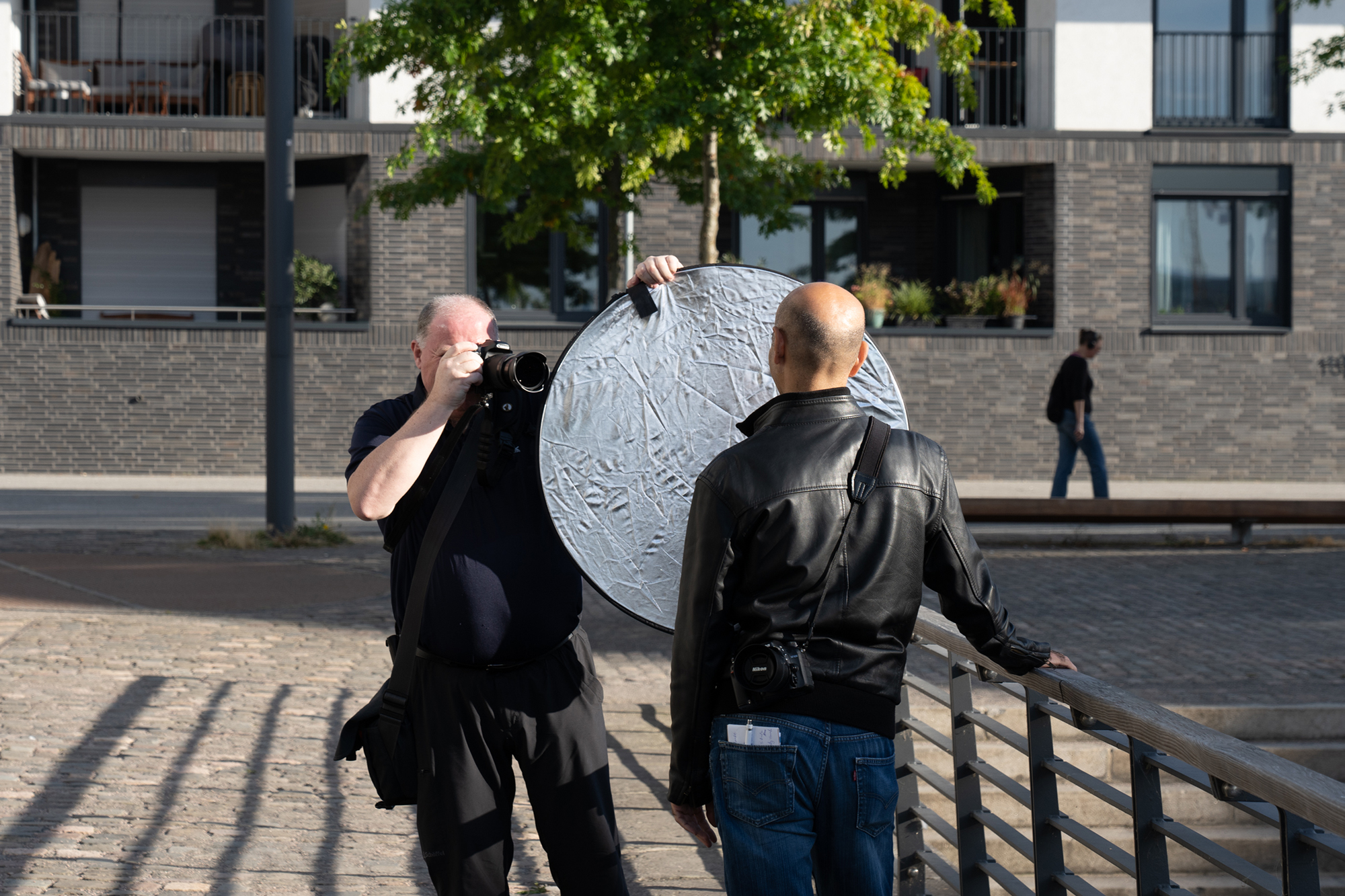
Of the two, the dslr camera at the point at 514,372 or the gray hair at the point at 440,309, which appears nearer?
the dslr camera at the point at 514,372

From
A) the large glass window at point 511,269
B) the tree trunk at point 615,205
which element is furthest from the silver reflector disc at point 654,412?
the large glass window at point 511,269

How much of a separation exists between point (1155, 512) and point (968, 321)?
27.7ft

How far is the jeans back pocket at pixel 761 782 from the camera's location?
7.81 feet

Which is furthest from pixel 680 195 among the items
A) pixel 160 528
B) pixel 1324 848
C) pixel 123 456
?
pixel 1324 848

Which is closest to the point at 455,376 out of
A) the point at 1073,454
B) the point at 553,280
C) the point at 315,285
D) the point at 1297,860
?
the point at 1297,860

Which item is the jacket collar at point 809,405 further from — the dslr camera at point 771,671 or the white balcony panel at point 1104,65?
the white balcony panel at point 1104,65

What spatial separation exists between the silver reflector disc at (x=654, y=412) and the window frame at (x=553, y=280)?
636 inches

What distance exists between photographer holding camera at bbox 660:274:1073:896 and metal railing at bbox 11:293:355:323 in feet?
54.4

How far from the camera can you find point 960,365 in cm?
1952

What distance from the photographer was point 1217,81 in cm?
2005

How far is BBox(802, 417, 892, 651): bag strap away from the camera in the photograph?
238 cm

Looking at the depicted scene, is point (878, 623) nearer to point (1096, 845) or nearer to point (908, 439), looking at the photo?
point (908, 439)

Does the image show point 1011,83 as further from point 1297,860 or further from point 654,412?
point 1297,860

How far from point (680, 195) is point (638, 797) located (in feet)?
28.8
